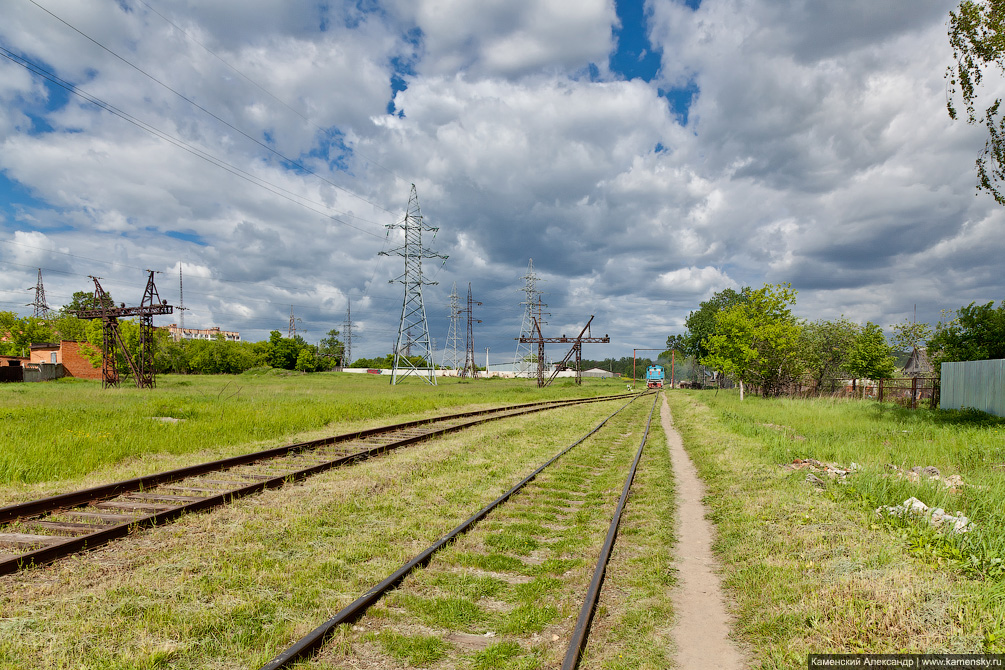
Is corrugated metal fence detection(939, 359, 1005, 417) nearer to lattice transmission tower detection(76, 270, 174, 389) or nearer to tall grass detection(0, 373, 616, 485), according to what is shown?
tall grass detection(0, 373, 616, 485)

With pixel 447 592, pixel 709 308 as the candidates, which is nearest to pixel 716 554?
pixel 447 592

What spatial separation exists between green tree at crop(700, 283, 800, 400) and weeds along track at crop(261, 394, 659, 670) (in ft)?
106

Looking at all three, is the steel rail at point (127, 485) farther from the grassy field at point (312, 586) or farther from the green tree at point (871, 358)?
Result: the green tree at point (871, 358)

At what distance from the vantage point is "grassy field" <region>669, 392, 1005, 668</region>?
425 cm

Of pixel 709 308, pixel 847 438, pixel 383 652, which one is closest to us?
pixel 383 652

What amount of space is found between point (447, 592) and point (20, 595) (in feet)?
13.2

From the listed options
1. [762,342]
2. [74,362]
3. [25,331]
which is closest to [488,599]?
[762,342]

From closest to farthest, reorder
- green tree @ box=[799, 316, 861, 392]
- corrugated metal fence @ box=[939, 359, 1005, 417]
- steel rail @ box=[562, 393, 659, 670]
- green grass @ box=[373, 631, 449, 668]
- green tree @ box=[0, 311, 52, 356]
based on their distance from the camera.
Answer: steel rail @ box=[562, 393, 659, 670]
green grass @ box=[373, 631, 449, 668]
corrugated metal fence @ box=[939, 359, 1005, 417]
green tree @ box=[799, 316, 861, 392]
green tree @ box=[0, 311, 52, 356]

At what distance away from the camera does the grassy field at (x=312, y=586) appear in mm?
4195

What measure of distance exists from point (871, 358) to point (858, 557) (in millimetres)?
39996

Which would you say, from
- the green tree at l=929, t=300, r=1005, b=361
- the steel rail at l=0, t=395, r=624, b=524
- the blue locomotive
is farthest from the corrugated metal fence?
the blue locomotive

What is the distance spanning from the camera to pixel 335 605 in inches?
194

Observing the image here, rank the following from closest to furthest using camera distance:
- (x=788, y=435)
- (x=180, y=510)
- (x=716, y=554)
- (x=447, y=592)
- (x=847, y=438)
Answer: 1. (x=447, y=592)
2. (x=716, y=554)
3. (x=180, y=510)
4. (x=847, y=438)
5. (x=788, y=435)

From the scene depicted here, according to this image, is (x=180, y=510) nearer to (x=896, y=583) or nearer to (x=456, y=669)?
(x=456, y=669)
